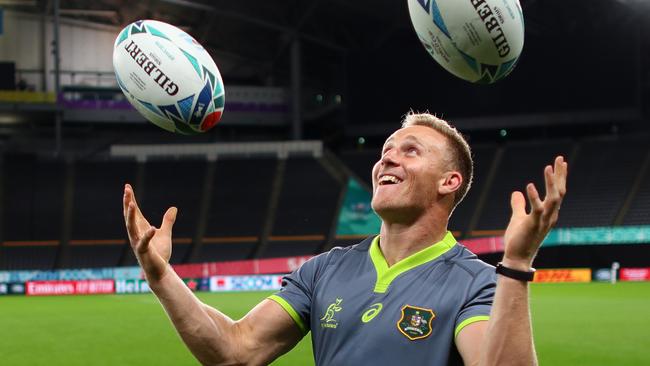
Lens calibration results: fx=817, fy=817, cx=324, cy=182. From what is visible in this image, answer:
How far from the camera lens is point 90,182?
134 ft

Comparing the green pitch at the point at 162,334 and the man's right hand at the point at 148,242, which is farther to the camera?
the green pitch at the point at 162,334

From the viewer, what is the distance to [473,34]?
6.23m

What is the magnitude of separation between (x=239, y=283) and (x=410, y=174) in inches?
1184

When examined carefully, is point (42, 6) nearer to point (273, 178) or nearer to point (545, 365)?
point (273, 178)

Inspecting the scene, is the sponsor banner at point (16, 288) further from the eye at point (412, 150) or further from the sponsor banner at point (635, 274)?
the eye at point (412, 150)

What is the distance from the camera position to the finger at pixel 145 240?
9.48 feet

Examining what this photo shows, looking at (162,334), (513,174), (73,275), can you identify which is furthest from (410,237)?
(513,174)

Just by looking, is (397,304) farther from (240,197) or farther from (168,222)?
(240,197)

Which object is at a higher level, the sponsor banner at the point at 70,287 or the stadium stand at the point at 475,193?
the stadium stand at the point at 475,193

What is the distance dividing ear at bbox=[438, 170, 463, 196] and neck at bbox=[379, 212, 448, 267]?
114mm

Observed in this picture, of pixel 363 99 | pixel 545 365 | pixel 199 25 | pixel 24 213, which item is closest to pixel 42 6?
pixel 199 25

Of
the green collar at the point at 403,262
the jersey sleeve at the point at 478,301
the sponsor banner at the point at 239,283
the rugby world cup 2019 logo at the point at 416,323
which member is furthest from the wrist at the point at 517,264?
the sponsor banner at the point at 239,283

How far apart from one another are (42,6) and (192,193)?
42.5ft

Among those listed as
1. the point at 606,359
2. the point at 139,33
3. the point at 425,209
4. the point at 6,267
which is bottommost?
the point at 6,267
